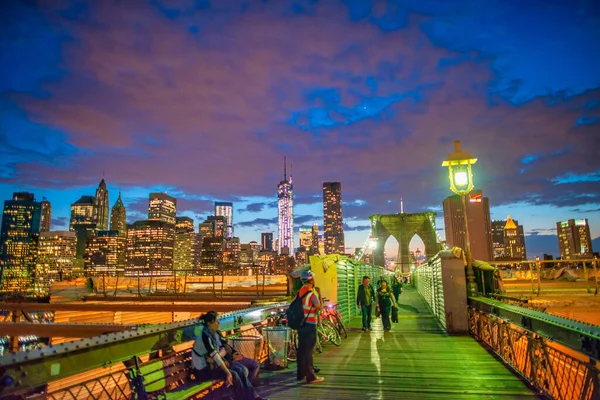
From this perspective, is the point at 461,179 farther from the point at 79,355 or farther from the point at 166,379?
the point at 79,355

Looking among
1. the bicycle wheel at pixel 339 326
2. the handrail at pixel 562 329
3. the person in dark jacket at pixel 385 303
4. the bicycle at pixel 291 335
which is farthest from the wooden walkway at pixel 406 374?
the person in dark jacket at pixel 385 303

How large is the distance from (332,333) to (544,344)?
560 cm

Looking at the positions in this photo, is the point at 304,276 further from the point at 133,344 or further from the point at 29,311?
the point at 29,311

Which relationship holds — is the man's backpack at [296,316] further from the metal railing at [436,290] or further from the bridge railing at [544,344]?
the metal railing at [436,290]

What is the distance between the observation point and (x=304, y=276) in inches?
286

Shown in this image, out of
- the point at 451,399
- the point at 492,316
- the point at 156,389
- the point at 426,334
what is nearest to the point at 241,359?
the point at 156,389

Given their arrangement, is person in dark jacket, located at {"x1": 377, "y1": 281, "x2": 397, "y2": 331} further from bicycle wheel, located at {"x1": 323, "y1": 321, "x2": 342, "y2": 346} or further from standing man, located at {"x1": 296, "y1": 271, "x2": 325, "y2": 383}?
standing man, located at {"x1": 296, "y1": 271, "x2": 325, "y2": 383}

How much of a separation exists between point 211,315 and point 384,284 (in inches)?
337

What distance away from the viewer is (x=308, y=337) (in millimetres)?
6859

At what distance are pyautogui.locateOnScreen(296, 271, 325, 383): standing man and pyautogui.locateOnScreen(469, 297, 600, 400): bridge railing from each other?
3253mm

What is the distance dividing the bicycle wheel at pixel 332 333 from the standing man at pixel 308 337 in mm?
3382

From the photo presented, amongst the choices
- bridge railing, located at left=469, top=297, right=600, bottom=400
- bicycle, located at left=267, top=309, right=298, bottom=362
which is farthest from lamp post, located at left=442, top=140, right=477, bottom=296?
bicycle, located at left=267, top=309, right=298, bottom=362

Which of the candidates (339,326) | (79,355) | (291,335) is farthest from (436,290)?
(79,355)

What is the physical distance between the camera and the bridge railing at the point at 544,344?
4211 mm
